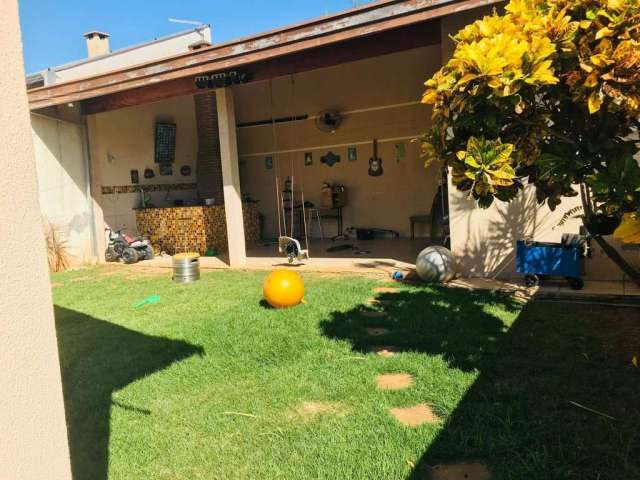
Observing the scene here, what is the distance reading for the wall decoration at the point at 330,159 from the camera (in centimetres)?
1152

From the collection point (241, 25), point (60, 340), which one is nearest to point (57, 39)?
point (241, 25)

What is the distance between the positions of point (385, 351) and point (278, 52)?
444 cm

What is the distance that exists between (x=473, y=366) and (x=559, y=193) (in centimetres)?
143

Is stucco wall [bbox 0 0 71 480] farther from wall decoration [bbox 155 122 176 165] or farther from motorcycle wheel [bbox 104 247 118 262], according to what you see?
wall decoration [bbox 155 122 176 165]

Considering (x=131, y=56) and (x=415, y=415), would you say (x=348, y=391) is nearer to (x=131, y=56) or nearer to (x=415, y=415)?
(x=415, y=415)

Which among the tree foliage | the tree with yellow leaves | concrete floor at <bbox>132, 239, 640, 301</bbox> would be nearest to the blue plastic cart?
concrete floor at <bbox>132, 239, 640, 301</bbox>

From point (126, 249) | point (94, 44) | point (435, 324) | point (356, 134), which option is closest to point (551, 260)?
point (435, 324)

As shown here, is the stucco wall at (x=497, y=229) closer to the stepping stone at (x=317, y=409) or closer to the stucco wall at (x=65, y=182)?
the stepping stone at (x=317, y=409)

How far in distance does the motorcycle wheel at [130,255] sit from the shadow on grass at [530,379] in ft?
19.6

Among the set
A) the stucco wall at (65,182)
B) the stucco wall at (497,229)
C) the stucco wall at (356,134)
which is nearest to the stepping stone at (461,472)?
the stucco wall at (497,229)

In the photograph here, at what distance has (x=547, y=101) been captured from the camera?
2555 millimetres

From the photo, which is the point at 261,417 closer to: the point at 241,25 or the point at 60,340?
the point at 60,340

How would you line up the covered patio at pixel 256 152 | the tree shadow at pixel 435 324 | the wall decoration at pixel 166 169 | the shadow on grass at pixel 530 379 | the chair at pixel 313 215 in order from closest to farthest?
the shadow on grass at pixel 530 379, the tree shadow at pixel 435 324, the covered patio at pixel 256 152, the wall decoration at pixel 166 169, the chair at pixel 313 215

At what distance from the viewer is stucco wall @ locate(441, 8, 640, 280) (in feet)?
18.9
